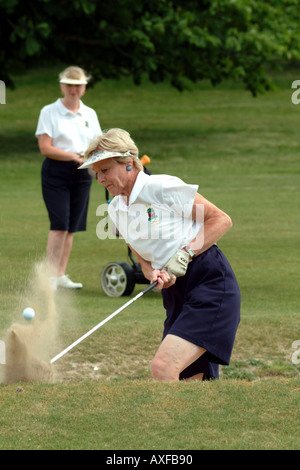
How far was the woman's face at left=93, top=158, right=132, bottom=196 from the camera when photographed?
5.55 metres

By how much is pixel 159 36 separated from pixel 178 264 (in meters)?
21.2

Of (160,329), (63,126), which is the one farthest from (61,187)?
(160,329)

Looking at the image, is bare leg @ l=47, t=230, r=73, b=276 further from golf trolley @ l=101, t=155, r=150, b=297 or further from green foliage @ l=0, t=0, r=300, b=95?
green foliage @ l=0, t=0, r=300, b=95

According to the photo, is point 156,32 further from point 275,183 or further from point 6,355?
point 6,355

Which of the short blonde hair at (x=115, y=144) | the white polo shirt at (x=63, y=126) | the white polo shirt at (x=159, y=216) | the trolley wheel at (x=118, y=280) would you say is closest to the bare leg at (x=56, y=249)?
the trolley wheel at (x=118, y=280)

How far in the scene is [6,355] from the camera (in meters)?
6.01

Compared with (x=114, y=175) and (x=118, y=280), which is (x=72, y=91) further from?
(x=114, y=175)

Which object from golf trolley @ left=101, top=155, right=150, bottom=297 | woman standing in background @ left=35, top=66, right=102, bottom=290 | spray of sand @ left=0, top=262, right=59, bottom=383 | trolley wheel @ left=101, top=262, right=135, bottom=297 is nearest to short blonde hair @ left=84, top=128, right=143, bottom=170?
spray of sand @ left=0, top=262, right=59, bottom=383

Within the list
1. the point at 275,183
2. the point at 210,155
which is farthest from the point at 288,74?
the point at 275,183

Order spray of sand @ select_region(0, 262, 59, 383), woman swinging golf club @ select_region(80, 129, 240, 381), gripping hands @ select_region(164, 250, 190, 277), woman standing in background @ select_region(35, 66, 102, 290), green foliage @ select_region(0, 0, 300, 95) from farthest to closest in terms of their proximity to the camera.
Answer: green foliage @ select_region(0, 0, 300, 95), woman standing in background @ select_region(35, 66, 102, 290), spray of sand @ select_region(0, 262, 59, 383), woman swinging golf club @ select_region(80, 129, 240, 381), gripping hands @ select_region(164, 250, 190, 277)

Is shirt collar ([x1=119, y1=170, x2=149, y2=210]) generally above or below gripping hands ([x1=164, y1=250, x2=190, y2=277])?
above

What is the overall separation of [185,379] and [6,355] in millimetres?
1165

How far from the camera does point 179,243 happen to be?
5.61 meters

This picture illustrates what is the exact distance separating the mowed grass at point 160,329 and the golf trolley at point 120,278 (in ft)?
0.60
